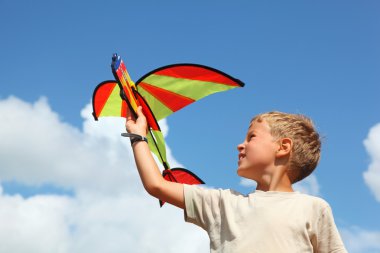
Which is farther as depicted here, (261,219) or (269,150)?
(269,150)

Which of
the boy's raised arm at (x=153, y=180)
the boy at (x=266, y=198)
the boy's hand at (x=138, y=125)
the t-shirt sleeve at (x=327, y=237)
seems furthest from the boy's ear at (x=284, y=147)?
the boy's hand at (x=138, y=125)

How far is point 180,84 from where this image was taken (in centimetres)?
279

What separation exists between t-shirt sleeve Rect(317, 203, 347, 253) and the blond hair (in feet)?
0.87

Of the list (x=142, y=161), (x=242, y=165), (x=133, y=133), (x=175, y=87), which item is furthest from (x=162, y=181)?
(x=175, y=87)

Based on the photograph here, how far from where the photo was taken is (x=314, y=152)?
2.71 metres


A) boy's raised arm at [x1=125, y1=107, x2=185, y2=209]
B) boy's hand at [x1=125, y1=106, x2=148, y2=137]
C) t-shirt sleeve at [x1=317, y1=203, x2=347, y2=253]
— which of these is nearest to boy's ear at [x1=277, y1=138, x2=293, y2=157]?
t-shirt sleeve at [x1=317, y1=203, x2=347, y2=253]

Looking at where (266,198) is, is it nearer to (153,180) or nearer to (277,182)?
(277,182)

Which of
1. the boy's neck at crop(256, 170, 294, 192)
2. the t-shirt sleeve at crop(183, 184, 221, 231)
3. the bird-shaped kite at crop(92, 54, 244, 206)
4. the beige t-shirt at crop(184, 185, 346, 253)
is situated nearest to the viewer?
the beige t-shirt at crop(184, 185, 346, 253)

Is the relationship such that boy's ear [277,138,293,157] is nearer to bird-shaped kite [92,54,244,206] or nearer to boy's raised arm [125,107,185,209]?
bird-shaped kite [92,54,244,206]

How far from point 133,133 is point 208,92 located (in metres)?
0.56

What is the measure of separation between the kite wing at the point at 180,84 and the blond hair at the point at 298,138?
317 mm

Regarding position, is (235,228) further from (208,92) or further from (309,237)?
(208,92)

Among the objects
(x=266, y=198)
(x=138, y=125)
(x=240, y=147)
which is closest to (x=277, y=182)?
(x=266, y=198)

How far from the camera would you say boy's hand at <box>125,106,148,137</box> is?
2.52 meters
